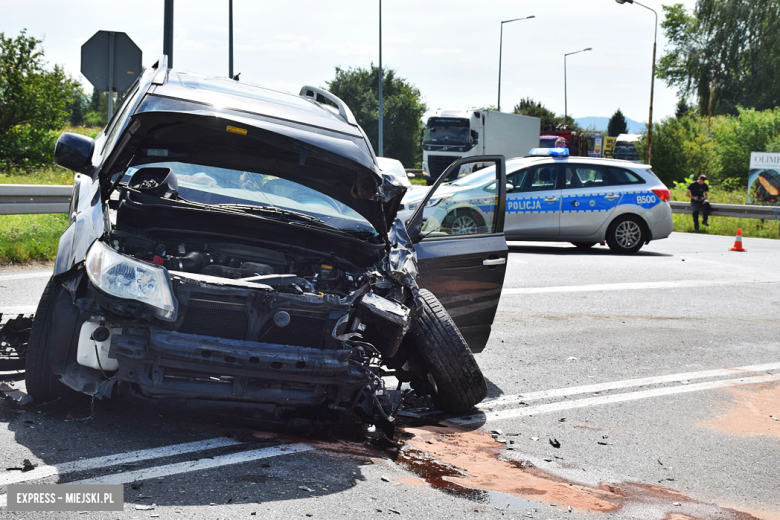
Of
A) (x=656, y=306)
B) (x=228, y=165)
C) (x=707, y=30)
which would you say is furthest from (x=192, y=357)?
(x=707, y=30)

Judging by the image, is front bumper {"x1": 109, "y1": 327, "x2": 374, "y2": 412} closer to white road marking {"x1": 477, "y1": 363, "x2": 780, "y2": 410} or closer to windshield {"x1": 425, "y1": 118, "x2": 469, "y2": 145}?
white road marking {"x1": 477, "y1": 363, "x2": 780, "y2": 410}

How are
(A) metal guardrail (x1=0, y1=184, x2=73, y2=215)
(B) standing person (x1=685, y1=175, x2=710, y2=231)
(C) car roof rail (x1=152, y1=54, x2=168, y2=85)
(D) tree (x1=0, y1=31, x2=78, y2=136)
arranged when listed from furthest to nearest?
(B) standing person (x1=685, y1=175, x2=710, y2=231), (D) tree (x1=0, y1=31, x2=78, y2=136), (A) metal guardrail (x1=0, y1=184, x2=73, y2=215), (C) car roof rail (x1=152, y1=54, x2=168, y2=85)

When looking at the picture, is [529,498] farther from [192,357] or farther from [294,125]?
[294,125]

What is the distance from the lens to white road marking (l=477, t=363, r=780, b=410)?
5.11m

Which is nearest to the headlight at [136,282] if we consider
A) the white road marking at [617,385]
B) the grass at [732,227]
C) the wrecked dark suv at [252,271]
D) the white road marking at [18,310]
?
the wrecked dark suv at [252,271]

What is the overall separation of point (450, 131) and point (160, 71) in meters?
25.3

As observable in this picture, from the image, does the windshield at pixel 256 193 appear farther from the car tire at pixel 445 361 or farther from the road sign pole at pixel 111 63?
the road sign pole at pixel 111 63

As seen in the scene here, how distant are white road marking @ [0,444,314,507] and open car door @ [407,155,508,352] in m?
1.95

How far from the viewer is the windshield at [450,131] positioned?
29438mm

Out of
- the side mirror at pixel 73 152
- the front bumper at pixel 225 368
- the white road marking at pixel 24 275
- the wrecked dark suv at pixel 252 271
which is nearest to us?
the front bumper at pixel 225 368

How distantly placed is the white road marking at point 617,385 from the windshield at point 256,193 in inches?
59.1

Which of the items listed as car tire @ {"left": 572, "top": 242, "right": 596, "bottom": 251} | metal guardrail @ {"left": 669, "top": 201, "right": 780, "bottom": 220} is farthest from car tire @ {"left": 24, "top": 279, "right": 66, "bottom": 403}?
metal guardrail @ {"left": 669, "top": 201, "right": 780, "bottom": 220}

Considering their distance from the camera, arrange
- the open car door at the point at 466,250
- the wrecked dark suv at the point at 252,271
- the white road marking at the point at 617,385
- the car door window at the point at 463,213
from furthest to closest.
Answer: the car door window at the point at 463,213 → the open car door at the point at 466,250 → the white road marking at the point at 617,385 → the wrecked dark suv at the point at 252,271

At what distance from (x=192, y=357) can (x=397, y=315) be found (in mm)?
1093
